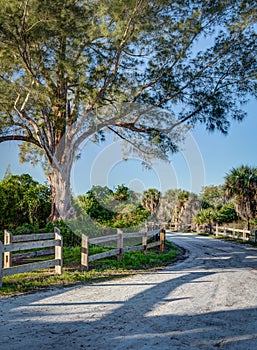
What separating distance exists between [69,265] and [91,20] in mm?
9342

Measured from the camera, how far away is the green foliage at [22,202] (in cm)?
1580

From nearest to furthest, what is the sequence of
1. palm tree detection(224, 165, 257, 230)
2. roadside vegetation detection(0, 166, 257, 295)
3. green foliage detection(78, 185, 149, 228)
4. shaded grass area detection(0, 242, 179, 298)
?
1. shaded grass area detection(0, 242, 179, 298)
2. roadside vegetation detection(0, 166, 257, 295)
3. green foliage detection(78, 185, 149, 228)
4. palm tree detection(224, 165, 257, 230)

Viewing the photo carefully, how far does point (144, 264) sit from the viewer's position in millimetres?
10797

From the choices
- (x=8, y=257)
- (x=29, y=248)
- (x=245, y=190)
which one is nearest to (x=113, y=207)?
(x=8, y=257)

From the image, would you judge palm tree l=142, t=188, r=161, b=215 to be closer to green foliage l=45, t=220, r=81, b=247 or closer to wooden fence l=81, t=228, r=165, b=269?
wooden fence l=81, t=228, r=165, b=269

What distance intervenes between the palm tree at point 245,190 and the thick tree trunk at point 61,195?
14.3 m

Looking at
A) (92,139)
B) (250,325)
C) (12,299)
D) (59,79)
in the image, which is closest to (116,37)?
(59,79)

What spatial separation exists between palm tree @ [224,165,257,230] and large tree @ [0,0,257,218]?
10.6m

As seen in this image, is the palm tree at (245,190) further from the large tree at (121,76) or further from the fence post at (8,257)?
the fence post at (8,257)

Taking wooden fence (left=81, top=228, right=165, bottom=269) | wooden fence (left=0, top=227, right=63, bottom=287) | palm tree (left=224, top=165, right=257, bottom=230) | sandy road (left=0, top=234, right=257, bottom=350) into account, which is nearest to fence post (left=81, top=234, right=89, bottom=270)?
wooden fence (left=81, top=228, right=165, bottom=269)

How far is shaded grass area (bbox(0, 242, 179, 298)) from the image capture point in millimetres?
7215

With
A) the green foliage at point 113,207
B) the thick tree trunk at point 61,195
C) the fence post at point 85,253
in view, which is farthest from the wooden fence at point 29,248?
the green foliage at point 113,207

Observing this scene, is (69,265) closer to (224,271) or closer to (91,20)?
(224,271)

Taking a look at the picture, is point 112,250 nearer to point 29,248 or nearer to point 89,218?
point 29,248
